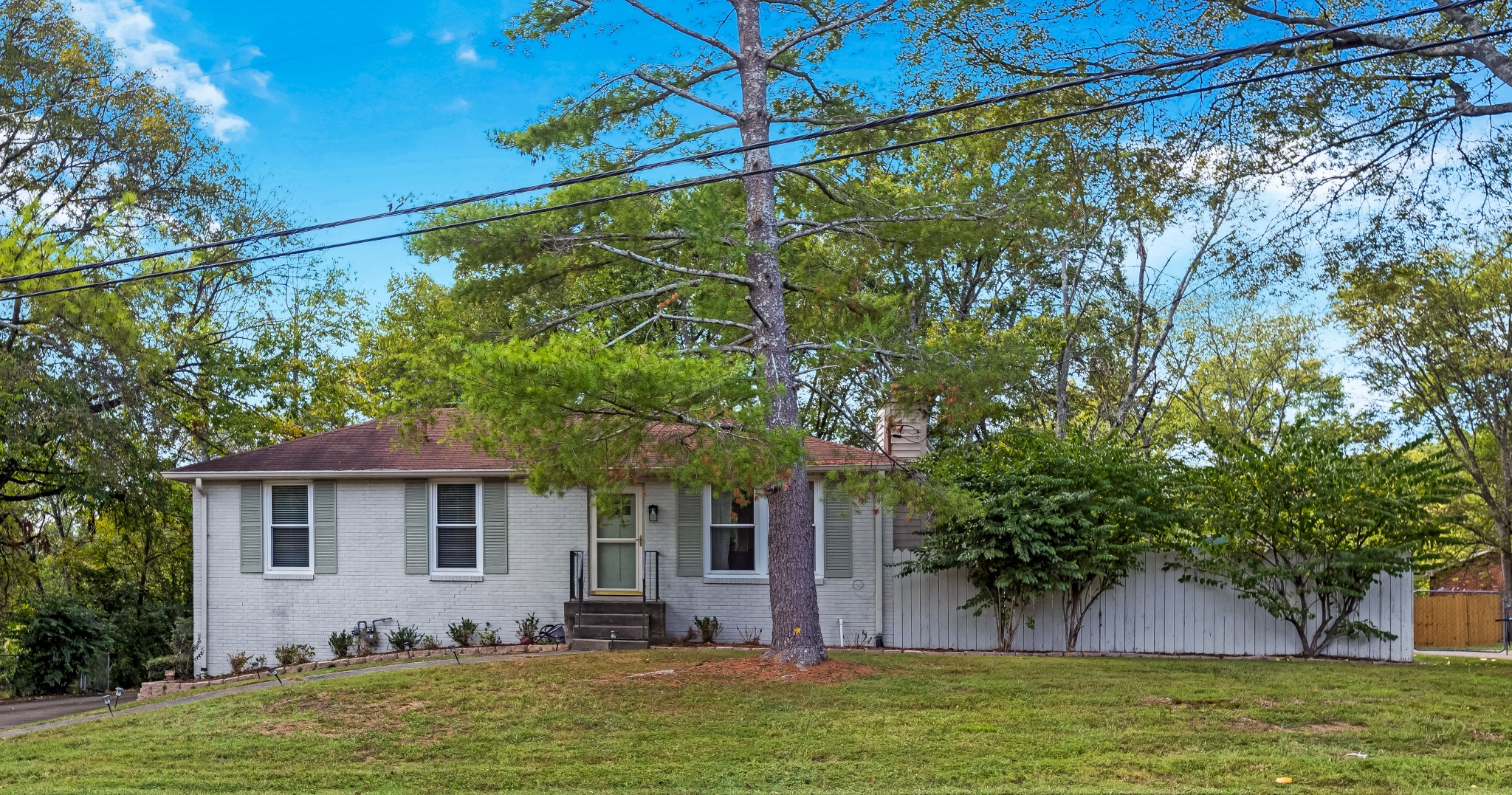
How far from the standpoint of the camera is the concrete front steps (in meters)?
16.2

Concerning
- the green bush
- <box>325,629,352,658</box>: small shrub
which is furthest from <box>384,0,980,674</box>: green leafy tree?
the green bush

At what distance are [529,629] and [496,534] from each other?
1.43 metres

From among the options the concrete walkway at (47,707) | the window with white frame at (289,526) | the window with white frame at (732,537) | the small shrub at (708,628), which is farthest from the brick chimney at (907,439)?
the concrete walkway at (47,707)

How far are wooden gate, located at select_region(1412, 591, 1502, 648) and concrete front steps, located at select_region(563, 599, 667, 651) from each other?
17487 mm

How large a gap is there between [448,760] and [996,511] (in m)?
7.96

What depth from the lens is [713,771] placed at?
8.67m

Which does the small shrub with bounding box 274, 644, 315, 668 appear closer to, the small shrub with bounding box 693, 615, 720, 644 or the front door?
the front door

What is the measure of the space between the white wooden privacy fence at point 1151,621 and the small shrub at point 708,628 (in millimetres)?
2420

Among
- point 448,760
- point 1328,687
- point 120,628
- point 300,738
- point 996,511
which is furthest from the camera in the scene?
point 120,628

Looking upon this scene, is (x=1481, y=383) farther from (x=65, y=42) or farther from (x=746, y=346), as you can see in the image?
(x=65, y=42)

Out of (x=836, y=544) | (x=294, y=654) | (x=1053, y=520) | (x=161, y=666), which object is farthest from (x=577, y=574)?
(x=161, y=666)

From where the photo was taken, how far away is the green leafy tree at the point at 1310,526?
567 inches

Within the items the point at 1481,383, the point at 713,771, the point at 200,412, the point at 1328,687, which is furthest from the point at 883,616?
the point at 1481,383

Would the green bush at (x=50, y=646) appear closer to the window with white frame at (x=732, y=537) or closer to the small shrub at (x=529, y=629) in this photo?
the small shrub at (x=529, y=629)
